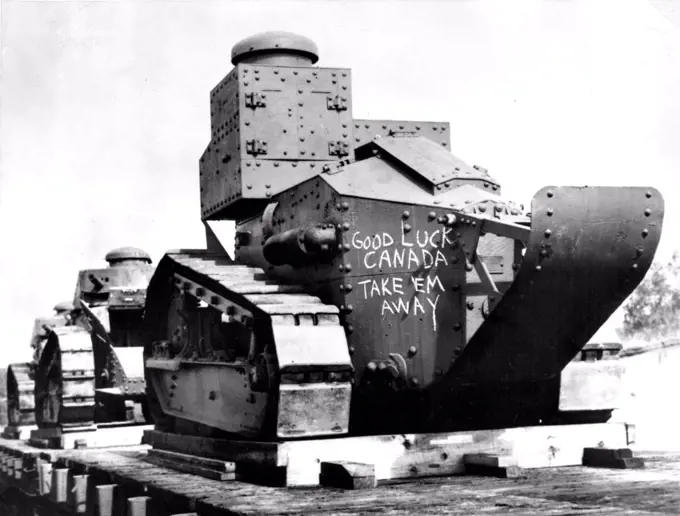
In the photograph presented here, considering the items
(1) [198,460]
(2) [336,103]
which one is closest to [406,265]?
(1) [198,460]

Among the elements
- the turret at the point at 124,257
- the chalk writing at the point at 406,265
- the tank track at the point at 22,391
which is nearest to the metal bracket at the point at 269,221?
the chalk writing at the point at 406,265

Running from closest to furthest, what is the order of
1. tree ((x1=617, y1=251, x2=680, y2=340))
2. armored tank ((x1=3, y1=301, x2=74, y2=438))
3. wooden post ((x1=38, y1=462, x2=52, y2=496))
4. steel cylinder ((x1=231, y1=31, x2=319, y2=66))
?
steel cylinder ((x1=231, y1=31, x2=319, y2=66)), wooden post ((x1=38, y1=462, x2=52, y2=496)), armored tank ((x1=3, y1=301, x2=74, y2=438)), tree ((x1=617, y1=251, x2=680, y2=340))

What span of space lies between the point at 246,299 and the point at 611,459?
2.97 metres

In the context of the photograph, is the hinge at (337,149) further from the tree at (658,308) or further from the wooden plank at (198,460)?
the tree at (658,308)

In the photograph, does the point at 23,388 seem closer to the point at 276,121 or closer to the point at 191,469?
the point at 276,121

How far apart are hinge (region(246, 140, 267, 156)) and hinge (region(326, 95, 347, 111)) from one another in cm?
77

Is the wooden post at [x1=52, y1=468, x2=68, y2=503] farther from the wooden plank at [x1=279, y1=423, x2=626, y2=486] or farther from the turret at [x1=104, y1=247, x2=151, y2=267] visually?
the turret at [x1=104, y1=247, x2=151, y2=267]

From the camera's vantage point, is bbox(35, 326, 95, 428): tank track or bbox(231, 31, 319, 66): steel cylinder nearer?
bbox(231, 31, 319, 66): steel cylinder

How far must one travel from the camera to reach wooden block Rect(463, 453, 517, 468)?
7.24 m

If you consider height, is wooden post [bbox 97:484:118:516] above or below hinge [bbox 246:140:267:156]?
below

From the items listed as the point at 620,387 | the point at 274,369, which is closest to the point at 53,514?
the point at 274,369

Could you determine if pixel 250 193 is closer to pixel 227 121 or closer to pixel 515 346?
pixel 227 121

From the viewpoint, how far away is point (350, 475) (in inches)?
261

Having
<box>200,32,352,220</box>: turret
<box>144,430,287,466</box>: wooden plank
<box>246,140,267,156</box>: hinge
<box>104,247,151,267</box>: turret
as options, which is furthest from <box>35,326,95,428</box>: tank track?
<box>246,140,267,156</box>: hinge
